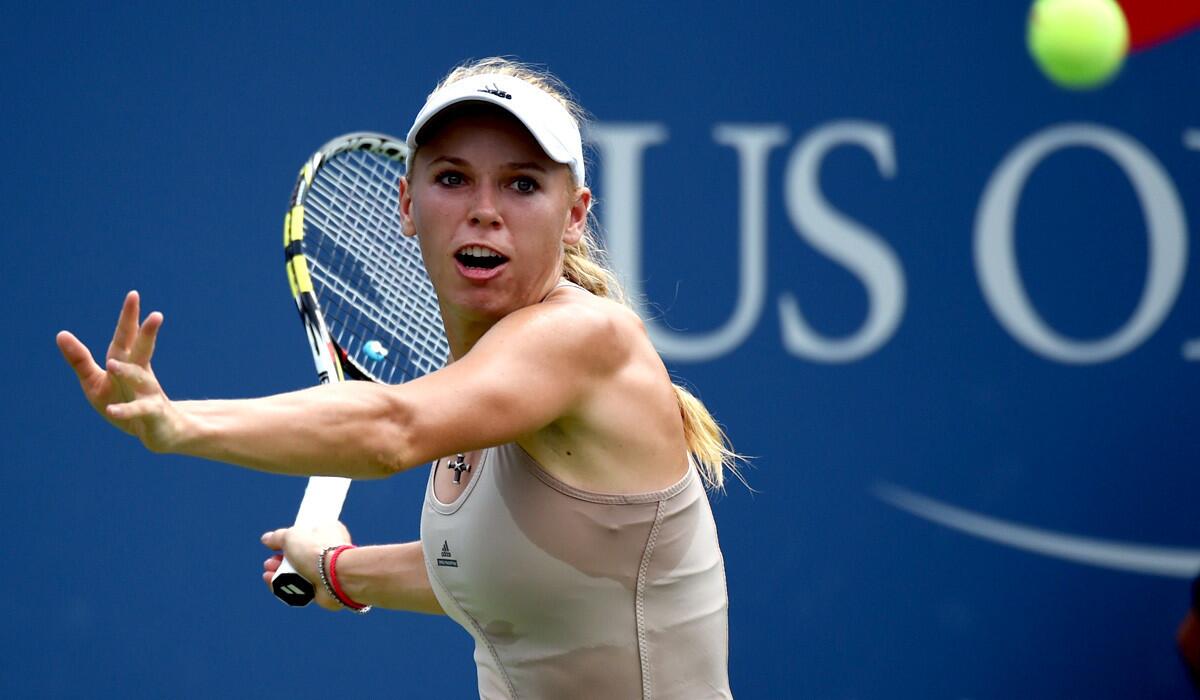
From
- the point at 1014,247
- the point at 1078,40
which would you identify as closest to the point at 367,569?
the point at 1014,247

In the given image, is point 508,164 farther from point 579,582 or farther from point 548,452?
point 579,582

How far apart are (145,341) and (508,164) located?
65cm

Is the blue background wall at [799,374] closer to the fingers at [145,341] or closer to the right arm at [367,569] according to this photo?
the right arm at [367,569]

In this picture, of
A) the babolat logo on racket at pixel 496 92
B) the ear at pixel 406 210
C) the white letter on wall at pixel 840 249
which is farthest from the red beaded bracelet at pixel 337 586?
the white letter on wall at pixel 840 249

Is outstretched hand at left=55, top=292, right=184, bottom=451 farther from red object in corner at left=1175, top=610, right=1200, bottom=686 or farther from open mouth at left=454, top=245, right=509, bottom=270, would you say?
red object in corner at left=1175, top=610, right=1200, bottom=686

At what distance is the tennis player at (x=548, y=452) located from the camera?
2.16 m

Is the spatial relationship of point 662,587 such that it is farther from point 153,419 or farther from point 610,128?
point 610,128

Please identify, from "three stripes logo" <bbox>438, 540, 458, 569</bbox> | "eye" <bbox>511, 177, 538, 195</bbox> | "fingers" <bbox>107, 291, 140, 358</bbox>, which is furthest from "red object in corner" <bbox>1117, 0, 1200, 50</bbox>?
"fingers" <bbox>107, 291, 140, 358</bbox>

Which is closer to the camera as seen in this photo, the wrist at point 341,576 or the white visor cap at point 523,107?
the white visor cap at point 523,107

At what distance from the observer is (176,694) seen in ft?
15.1

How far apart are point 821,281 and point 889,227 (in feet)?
0.76

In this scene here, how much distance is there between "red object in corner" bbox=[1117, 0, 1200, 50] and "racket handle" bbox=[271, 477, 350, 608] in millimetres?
2575

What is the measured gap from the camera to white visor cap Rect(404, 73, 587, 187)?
7.07 feet

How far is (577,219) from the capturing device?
2377mm
